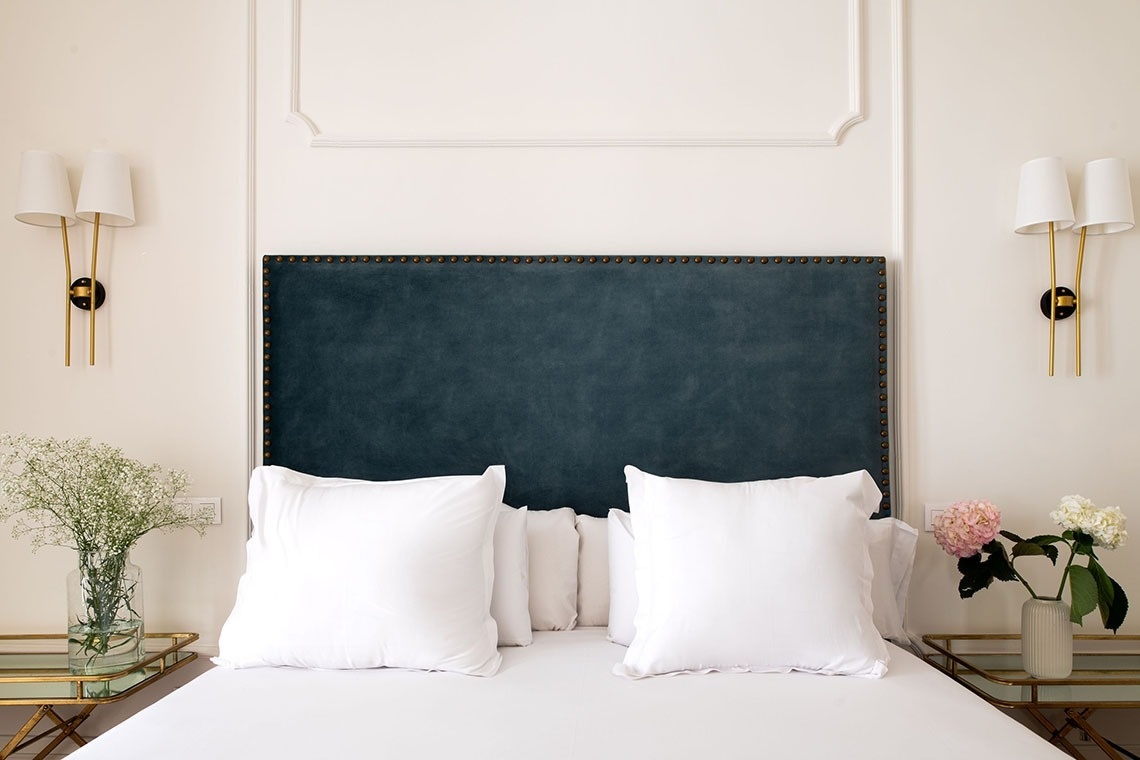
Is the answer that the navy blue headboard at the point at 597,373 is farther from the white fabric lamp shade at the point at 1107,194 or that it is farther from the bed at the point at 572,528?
the white fabric lamp shade at the point at 1107,194

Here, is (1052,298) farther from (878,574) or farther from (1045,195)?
(878,574)

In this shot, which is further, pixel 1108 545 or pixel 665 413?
pixel 665 413

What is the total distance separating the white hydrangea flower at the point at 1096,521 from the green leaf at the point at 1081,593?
0.09 meters

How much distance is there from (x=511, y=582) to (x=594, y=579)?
0.25 metres

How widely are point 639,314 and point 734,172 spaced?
1.72 feet

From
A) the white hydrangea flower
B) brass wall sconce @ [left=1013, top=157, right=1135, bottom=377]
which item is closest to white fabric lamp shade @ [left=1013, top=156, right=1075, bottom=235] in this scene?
brass wall sconce @ [left=1013, top=157, right=1135, bottom=377]

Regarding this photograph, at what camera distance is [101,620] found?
2072 millimetres

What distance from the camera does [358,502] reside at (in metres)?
1.89

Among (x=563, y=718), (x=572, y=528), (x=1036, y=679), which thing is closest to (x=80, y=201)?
(x=572, y=528)

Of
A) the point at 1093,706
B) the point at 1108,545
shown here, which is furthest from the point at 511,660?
the point at 1108,545

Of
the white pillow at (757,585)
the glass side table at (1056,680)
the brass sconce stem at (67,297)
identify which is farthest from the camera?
the brass sconce stem at (67,297)

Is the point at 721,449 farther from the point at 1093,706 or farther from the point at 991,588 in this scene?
the point at 1093,706

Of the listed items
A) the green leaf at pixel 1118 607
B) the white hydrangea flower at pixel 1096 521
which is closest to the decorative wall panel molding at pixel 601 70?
the white hydrangea flower at pixel 1096 521

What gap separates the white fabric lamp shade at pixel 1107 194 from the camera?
2.22 meters
